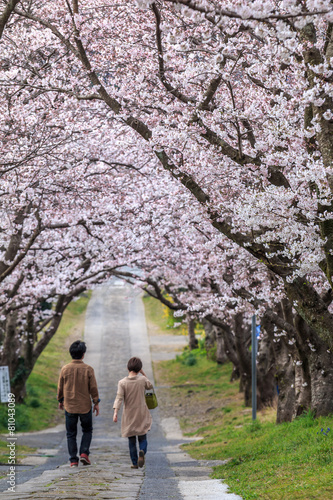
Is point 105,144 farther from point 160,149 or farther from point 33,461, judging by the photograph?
point 33,461

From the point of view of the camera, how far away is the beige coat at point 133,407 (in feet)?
30.2

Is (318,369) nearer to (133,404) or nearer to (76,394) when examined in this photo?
(133,404)

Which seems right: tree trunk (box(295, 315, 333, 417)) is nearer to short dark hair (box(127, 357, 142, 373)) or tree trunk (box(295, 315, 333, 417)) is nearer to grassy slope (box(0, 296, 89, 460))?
short dark hair (box(127, 357, 142, 373))

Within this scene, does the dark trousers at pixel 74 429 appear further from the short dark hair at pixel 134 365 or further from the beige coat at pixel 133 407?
the short dark hair at pixel 134 365

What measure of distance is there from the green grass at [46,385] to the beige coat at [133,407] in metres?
9.30

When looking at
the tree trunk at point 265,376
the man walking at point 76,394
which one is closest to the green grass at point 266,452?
the tree trunk at point 265,376

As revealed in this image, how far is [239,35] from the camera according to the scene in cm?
931

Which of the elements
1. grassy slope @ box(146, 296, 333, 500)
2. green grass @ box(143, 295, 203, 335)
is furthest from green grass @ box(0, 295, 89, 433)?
green grass @ box(143, 295, 203, 335)

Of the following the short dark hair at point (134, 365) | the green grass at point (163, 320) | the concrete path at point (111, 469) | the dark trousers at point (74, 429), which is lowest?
the concrete path at point (111, 469)

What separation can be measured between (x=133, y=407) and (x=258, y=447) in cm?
309

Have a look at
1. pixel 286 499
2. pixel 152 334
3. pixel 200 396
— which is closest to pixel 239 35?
pixel 286 499

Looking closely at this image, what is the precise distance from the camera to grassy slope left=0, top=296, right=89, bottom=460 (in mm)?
19661

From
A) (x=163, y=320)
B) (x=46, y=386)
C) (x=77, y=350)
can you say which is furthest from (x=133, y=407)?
(x=163, y=320)

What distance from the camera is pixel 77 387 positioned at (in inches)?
358
